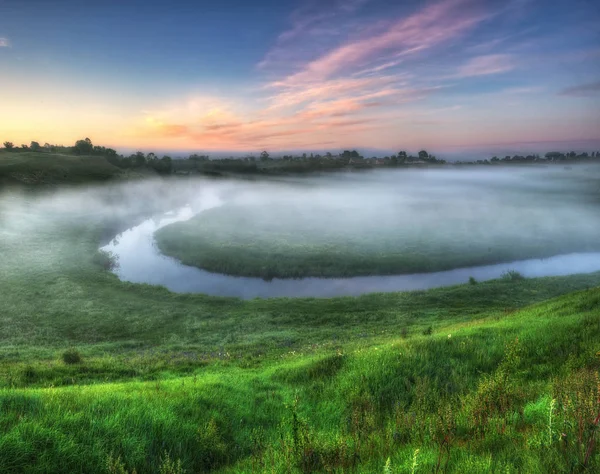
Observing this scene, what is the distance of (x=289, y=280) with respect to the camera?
67.1m

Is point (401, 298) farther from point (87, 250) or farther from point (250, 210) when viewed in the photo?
point (250, 210)

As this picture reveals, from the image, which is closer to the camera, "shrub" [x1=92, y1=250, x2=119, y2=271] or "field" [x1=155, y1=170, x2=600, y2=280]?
"shrub" [x1=92, y1=250, x2=119, y2=271]

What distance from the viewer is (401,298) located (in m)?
46.5

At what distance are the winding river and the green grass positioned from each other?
303 cm

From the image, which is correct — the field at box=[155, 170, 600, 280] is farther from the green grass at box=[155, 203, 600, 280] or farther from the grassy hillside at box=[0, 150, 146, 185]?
the grassy hillside at box=[0, 150, 146, 185]

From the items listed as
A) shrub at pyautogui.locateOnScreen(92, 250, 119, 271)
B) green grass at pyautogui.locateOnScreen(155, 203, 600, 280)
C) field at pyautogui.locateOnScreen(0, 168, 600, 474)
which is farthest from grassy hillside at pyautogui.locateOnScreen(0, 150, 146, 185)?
field at pyautogui.locateOnScreen(0, 168, 600, 474)

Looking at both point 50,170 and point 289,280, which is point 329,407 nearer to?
point 289,280

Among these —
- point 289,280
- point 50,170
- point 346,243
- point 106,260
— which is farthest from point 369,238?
point 50,170

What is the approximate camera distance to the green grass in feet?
244

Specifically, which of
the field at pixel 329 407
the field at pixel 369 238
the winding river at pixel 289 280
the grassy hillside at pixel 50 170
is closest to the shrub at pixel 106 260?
the winding river at pixel 289 280

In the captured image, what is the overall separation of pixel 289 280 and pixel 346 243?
3360 cm

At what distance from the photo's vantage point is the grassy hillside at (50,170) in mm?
125188

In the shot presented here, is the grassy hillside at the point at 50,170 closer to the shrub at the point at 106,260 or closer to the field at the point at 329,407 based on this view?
the shrub at the point at 106,260

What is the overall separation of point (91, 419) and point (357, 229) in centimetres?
11602
